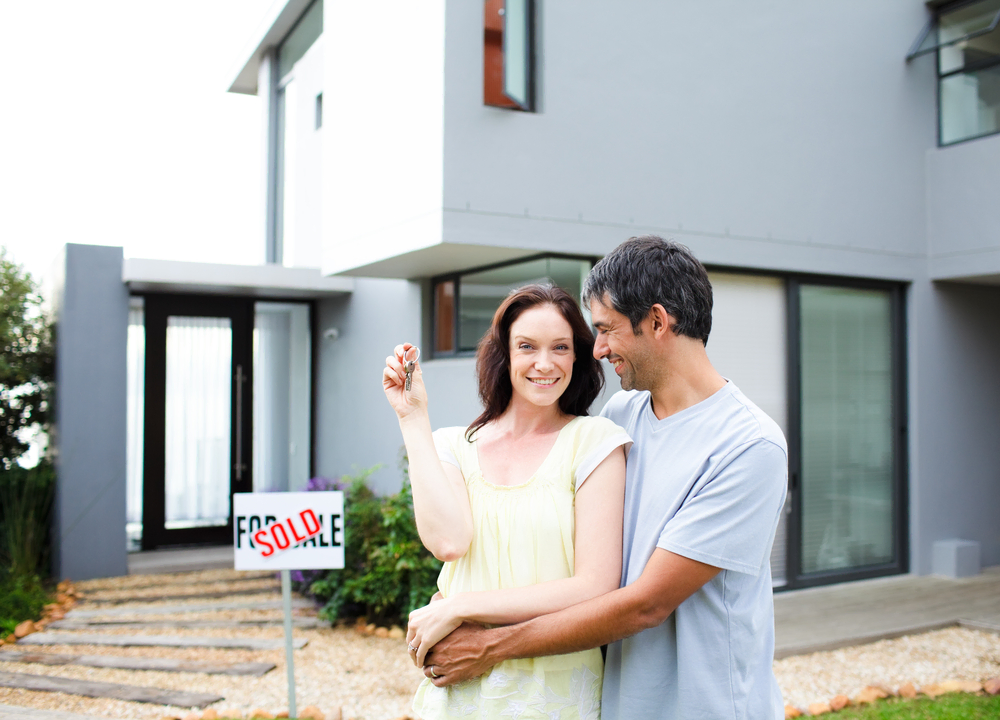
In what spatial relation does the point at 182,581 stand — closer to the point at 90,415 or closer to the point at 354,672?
the point at 90,415

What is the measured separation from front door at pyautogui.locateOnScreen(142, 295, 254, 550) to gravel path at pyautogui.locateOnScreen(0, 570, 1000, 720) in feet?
7.97

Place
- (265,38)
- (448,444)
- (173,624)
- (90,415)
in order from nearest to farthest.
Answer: (448,444) < (173,624) < (90,415) < (265,38)

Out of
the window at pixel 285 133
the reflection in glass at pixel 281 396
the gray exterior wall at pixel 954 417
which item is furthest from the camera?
the window at pixel 285 133

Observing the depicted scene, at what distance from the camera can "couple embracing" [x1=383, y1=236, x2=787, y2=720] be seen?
4.94 ft

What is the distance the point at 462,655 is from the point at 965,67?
23.6 ft

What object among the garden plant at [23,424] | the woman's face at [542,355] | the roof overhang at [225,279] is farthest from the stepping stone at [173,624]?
the woman's face at [542,355]

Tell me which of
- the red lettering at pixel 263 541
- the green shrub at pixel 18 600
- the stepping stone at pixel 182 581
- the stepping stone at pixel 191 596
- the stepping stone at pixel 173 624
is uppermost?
the red lettering at pixel 263 541

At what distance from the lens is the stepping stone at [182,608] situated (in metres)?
5.90

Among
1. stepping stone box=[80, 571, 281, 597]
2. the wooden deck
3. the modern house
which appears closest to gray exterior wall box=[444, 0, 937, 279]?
the modern house

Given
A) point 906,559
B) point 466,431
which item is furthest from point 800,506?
point 466,431

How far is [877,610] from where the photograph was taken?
5.54 meters

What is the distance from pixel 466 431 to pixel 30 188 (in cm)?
1533

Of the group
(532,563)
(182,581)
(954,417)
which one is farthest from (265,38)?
(532,563)

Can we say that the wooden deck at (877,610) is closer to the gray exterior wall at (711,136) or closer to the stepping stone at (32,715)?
the gray exterior wall at (711,136)
